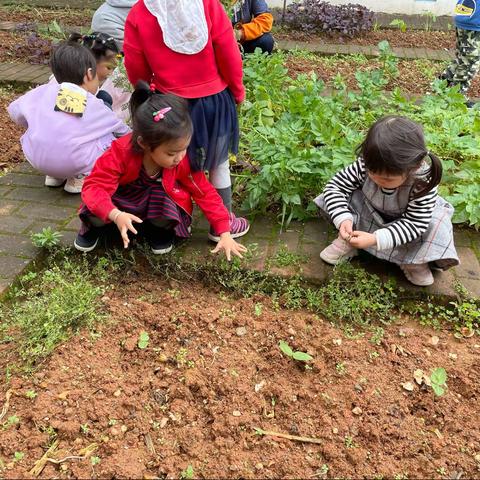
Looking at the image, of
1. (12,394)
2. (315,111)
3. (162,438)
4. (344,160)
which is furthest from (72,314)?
(315,111)

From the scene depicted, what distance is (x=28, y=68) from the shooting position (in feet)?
17.7

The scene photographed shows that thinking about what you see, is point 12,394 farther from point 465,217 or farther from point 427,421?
point 465,217

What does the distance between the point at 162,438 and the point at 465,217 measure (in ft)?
6.66

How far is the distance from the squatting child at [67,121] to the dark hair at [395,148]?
1.74 meters

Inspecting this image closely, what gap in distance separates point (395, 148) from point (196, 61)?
984 millimetres

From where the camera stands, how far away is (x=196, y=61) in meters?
2.35

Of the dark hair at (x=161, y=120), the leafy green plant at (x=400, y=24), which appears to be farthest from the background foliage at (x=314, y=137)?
the leafy green plant at (x=400, y=24)

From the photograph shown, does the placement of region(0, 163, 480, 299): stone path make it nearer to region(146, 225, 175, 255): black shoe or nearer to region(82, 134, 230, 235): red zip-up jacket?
region(146, 225, 175, 255): black shoe

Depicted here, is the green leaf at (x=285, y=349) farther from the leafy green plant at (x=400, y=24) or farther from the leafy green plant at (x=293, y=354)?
the leafy green plant at (x=400, y=24)

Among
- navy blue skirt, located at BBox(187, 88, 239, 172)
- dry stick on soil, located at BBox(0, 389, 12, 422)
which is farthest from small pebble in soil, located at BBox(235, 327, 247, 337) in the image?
dry stick on soil, located at BBox(0, 389, 12, 422)

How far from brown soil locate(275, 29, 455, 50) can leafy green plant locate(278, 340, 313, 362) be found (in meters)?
5.58

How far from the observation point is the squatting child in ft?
10.1

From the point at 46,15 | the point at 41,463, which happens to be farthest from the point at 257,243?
the point at 46,15

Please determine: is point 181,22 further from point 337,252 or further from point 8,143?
point 8,143
